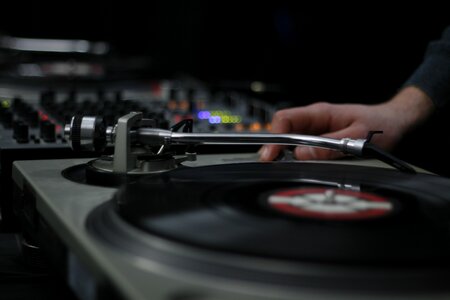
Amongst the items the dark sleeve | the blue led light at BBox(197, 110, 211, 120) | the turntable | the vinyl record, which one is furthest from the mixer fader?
the dark sleeve

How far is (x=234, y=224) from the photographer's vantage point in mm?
523

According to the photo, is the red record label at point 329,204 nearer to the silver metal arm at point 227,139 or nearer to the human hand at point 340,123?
the silver metal arm at point 227,139

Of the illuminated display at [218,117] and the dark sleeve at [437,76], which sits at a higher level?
the dark sleeve at [437,76]

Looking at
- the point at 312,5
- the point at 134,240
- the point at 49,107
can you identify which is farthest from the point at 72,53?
the point at 134,240

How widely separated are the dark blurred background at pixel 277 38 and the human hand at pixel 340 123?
0.39 metres

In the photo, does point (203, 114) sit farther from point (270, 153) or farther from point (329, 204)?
point (329, 204)

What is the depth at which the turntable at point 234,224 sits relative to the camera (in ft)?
1.38

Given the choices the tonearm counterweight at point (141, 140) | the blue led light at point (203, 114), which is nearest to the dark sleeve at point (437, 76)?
the blue led light at point (203, 114)

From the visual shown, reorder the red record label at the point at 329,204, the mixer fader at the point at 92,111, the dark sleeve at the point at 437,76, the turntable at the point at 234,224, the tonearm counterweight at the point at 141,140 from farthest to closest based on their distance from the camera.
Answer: the dark sleeve at the point at 437,76 < the mixer fader at the point at 92,111 < the tonearm counterweight at the point at 141,140 < the red record label at the point at 329,204 < the turntable at the point at 234,224

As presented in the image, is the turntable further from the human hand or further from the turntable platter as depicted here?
the human hand

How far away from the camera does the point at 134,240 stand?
1.66ft

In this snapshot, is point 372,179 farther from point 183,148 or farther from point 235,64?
point 235,64

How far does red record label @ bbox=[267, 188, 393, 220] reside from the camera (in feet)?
1.86

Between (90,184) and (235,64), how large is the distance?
2.02 metres
